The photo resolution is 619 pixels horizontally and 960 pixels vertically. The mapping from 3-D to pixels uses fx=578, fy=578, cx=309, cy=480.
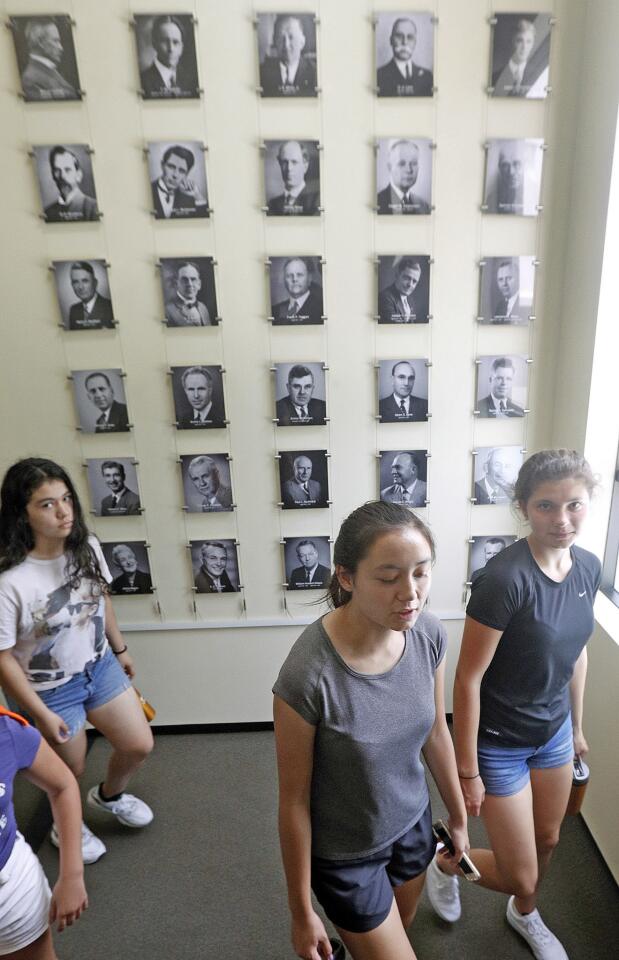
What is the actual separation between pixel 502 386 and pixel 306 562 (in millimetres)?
1102

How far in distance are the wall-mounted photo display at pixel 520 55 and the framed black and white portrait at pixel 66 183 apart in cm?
147

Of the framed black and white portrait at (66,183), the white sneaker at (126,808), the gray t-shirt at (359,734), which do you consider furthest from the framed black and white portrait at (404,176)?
the white sneaker at (126,808)

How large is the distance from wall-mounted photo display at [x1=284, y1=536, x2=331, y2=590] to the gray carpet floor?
832mm

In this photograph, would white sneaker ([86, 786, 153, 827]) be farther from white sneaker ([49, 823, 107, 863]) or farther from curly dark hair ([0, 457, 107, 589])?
curly dark hair ([0, 457, 107, 589])

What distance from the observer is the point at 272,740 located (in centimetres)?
269

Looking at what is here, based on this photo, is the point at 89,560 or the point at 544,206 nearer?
the point at 89,560

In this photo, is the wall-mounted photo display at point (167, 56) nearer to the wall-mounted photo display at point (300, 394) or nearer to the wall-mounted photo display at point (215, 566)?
the wall-mounted photo display at point (300, 394)

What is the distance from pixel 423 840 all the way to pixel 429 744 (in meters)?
0.21

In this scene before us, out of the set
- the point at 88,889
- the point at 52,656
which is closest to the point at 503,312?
A: the point at 52,656

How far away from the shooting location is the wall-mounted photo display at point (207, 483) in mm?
2393

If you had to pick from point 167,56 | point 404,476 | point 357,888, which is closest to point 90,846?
point 357,888

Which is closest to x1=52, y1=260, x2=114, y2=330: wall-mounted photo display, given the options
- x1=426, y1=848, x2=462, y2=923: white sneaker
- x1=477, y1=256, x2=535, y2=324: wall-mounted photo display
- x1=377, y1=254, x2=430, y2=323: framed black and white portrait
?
x1=377, y1=254, x2=430, y2=323: framed black and white portrait

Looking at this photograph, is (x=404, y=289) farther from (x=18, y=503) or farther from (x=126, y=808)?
(x=126, y=808)

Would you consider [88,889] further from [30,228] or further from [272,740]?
[30,228]
